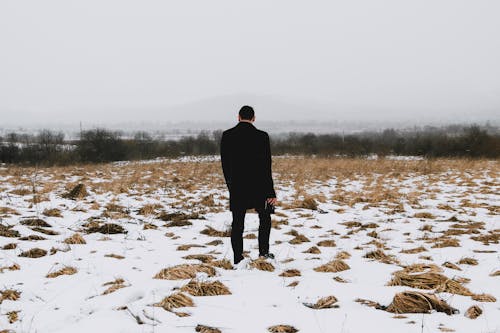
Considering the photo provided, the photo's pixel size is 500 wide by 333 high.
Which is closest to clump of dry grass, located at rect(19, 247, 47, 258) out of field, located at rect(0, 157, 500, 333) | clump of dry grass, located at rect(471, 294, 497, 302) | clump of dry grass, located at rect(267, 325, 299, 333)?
field, located at rect(0, 157, 500, 333)

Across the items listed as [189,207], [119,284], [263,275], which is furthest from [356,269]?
[189,207]

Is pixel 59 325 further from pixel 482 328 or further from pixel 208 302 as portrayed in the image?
pixel 482 328

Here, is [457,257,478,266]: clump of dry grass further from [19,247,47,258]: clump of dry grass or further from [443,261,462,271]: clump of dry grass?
[19,247,47,258]: clump of dry grass

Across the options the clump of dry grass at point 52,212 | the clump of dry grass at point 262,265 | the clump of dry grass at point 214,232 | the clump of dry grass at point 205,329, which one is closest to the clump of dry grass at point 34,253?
the clump of dry grass at point 52,212

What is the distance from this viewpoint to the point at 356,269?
490 cm

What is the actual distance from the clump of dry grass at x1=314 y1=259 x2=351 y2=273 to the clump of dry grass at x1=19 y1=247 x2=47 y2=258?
4.04 meters

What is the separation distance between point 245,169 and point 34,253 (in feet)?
11.1

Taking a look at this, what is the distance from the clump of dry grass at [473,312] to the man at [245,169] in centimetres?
265

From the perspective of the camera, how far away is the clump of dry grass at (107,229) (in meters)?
7.02

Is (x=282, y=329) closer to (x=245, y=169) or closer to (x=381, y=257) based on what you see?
(x=245, y=169)

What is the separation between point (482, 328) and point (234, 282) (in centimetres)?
244

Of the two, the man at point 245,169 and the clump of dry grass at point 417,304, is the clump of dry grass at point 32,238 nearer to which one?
the man at point 245,169

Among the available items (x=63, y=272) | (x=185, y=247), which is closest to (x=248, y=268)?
(x=185, y=247)

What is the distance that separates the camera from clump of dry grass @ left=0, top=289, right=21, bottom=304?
12.7 feet
